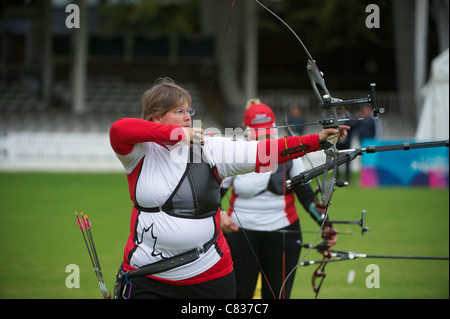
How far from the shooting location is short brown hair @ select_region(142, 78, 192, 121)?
131 inches

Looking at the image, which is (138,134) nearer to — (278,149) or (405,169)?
(278,149)

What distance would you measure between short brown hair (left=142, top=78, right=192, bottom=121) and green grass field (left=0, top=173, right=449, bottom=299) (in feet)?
11.5

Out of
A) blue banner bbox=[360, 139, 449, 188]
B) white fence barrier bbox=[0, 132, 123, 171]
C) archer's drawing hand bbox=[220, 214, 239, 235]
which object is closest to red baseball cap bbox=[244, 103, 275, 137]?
archer's drawing hand bbox=[220, 214, 239, 235]

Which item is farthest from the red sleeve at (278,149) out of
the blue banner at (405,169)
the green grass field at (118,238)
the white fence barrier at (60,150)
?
the white fence barrier at (60,150)

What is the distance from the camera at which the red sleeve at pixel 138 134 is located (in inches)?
123

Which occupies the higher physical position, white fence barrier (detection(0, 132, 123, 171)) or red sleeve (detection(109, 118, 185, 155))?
red sleeve (detection(109, 118, 185, 155))

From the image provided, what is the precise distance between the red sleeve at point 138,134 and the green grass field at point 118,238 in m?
3.55

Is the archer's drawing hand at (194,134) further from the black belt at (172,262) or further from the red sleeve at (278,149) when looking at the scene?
the black belt at (172,262)

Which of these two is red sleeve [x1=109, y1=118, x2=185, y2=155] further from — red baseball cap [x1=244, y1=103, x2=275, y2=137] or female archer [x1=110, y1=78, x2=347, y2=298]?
red baseball cap [x1=244, y1=103, x2=275, y2=137]

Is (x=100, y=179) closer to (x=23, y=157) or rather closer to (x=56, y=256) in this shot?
(x=23, y=157)

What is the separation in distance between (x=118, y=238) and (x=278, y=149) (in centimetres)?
649

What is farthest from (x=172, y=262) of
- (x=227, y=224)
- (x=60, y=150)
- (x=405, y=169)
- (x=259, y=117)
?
(x=60, y=150)

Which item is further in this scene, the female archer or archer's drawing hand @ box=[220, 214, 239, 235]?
archer's drawing hand @ box=[220, 214, 239, 235]
